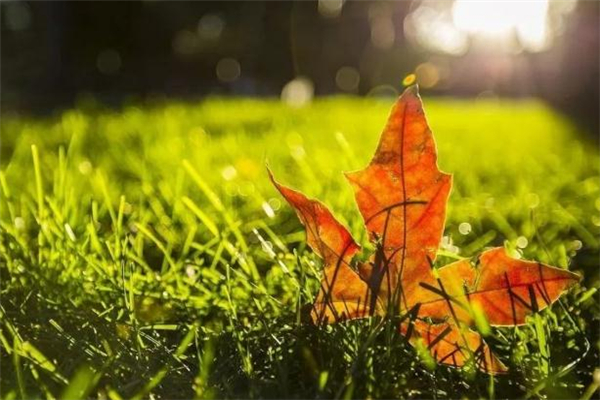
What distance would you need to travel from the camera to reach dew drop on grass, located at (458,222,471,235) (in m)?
1.55

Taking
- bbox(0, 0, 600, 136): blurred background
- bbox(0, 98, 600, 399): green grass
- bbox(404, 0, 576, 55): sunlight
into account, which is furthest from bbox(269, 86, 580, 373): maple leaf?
bbox(0, 0, 600, 136): blurred background

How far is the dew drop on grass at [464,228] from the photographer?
155 centimetres

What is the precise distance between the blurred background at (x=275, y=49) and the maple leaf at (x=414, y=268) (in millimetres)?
6068

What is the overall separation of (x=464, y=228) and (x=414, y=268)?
0.84m

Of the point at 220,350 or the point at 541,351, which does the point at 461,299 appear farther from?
the point at 220,350

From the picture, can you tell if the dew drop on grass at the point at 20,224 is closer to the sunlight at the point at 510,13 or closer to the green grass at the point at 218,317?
the green grass at the point at 218,317

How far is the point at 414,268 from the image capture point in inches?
30.8

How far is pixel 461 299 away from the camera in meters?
0.76

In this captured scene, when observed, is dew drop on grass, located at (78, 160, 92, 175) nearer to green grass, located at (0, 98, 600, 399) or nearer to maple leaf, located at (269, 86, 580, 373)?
green grass, located at (0, 98, 600, 399)

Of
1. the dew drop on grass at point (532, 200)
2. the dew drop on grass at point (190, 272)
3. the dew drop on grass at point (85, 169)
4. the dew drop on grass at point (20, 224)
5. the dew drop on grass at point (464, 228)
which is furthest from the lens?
the dew drop on grass at point (85, 169)

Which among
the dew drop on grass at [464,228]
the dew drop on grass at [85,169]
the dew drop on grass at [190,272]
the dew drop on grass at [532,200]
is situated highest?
the dew drop on grass at [190,272]

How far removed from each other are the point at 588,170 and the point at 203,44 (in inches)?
612

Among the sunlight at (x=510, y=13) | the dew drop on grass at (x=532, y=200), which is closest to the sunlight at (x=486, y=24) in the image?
the sunlight at (x=510, y=13)

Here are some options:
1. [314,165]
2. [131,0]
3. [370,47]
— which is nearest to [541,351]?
[314,165]
